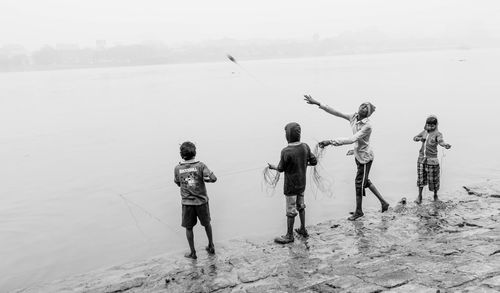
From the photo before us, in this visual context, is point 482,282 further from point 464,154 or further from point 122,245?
point 464,154

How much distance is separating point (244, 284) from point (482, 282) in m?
2.42

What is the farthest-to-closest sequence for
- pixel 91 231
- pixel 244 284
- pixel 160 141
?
pixel 160 141 → pixel 91 231 → pixel 244 284

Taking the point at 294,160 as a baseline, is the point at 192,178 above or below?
below

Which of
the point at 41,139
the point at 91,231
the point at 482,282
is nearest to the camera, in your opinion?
the point at 482,282

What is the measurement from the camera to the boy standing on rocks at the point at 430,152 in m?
7.53

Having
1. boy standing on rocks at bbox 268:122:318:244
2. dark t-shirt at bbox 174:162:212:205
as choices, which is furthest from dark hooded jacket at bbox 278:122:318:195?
dark t-shirt at bbox 174:162:212:205

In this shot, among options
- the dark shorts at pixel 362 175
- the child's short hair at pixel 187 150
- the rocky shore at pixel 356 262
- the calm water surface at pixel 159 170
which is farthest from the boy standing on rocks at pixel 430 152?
the child's short hair at pixel 187 150

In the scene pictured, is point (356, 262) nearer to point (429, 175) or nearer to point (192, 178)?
point (192, 178)

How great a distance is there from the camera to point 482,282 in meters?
4.59

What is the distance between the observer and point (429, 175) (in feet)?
25.9

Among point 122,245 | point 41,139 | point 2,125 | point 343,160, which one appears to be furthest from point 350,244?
point 2,125

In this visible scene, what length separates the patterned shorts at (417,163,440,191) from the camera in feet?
25.7

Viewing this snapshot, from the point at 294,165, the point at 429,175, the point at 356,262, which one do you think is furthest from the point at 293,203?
the point at 429,175

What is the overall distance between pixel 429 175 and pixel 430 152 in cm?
45
